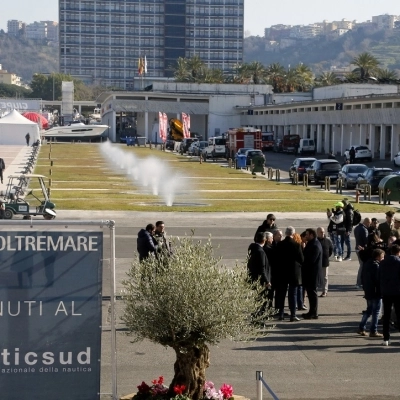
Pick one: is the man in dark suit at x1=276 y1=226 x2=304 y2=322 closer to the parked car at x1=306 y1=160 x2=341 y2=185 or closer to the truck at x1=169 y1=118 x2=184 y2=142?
the parked car at x1=306 y1=160 x2=341 y2=185

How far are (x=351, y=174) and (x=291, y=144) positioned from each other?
37.6 meters

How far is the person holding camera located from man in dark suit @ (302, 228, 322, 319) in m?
6.96

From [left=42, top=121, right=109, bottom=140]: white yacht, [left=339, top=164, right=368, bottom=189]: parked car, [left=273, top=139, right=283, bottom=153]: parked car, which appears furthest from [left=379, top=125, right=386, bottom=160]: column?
[left=42, top=121, right=109, bottom=140]: white yacht

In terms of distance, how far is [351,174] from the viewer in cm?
4712

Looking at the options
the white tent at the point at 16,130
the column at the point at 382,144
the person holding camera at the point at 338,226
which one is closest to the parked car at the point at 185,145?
the white tent at the point at 16,130

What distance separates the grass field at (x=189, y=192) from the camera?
36219mm

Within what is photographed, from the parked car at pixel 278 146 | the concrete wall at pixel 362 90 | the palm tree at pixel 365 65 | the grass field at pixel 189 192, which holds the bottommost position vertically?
the parked car at pixel 278 146

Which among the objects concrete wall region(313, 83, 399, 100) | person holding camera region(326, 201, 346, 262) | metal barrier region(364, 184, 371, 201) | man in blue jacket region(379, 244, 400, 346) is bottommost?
metal barrier region(364, 184, 371, 201)

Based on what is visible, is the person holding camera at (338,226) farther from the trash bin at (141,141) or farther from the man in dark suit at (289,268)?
the trash bin at (141,141)

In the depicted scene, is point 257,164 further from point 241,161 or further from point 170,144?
point 170,144

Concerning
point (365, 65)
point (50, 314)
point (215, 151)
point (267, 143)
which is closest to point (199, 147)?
point (215, 151)

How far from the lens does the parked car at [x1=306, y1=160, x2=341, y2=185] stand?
163ft

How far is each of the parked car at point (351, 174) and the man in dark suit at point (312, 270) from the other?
31.0 m

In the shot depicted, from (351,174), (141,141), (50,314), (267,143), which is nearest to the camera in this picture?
(50,314)
